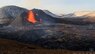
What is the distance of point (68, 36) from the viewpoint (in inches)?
2452

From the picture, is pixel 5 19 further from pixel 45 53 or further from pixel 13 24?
pixel 45 53

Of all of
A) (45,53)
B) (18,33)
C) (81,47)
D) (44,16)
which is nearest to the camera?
(45,53)

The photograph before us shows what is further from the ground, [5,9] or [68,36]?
[5,9]

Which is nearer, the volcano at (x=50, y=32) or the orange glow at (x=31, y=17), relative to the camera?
the volcano at (x=50, y=32)

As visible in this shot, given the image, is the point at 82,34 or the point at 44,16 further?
the point at 44,16

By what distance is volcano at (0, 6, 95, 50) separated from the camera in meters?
58.6

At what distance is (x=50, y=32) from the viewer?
63.6 metres

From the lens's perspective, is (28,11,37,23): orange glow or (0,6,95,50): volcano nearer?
(0,6,95,50): volcano

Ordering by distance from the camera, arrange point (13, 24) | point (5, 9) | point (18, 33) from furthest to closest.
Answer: point (5, 9), point (13, 24), point (18, 33)

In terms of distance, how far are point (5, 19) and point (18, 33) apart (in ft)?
61.1

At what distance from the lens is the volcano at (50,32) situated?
192 feet

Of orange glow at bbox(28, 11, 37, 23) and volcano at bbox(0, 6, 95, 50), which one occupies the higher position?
orange glow at bbox(28, 11, 37, 23)

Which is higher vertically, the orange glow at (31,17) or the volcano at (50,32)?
the orange glow at (31,17)

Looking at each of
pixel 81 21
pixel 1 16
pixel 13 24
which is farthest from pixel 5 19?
pixel 81 21
